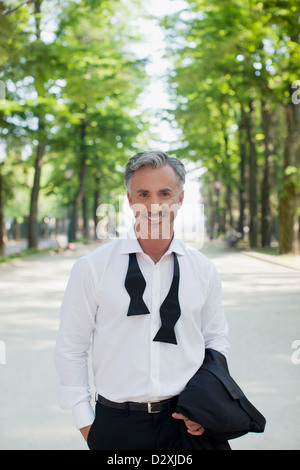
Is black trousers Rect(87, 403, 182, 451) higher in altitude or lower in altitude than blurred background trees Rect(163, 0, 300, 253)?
lower

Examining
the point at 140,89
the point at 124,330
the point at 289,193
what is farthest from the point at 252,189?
the point at 124,330

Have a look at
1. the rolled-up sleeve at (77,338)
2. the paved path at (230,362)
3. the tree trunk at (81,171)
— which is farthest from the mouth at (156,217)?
the tree trunk at (81,171)

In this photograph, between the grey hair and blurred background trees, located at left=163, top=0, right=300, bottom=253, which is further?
blurred background trees, located at left=163, top=0, right=300, bottom=253

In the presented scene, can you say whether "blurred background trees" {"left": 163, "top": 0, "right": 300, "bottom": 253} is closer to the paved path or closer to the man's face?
the paved path

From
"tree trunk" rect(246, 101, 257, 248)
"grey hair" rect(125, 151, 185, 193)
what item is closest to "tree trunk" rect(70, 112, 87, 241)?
"tree trunk" rect(246, 101, 257, 248)

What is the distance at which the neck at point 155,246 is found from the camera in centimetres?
255

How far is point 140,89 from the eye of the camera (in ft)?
121

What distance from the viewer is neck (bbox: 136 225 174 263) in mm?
2547

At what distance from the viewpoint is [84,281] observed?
2439mm

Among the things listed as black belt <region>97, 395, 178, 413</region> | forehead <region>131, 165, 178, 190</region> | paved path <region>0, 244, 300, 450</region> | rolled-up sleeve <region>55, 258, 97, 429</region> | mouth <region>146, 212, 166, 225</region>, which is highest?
forehead <region>131, 165, 178, 190</region>

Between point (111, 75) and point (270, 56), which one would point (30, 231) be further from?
point (270, 56)

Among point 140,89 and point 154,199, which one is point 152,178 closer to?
point 154,199

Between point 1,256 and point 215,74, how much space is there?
37.4ft

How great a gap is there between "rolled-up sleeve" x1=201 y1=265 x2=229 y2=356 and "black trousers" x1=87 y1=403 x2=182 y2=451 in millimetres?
350
